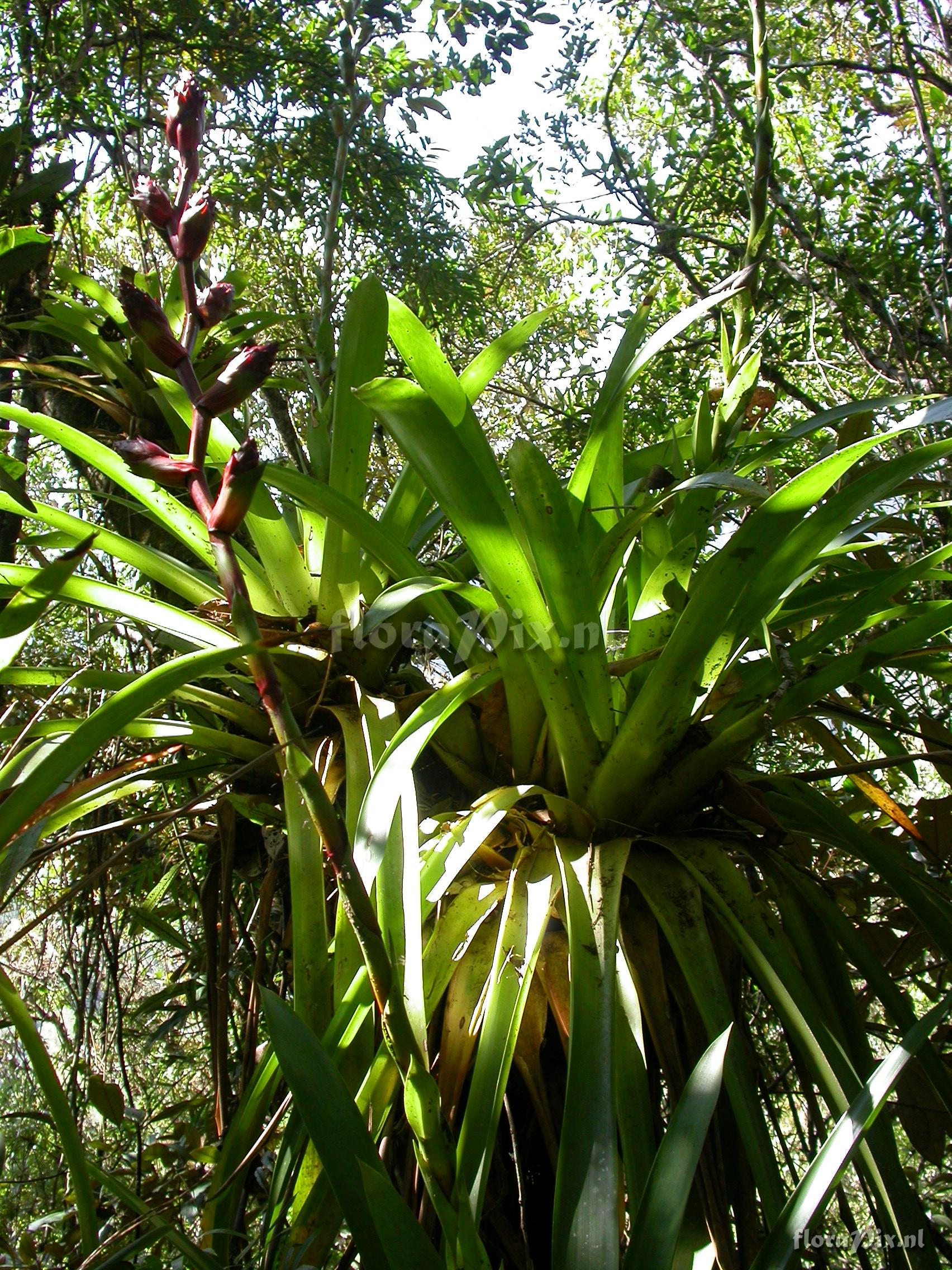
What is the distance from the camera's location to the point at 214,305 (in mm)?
558

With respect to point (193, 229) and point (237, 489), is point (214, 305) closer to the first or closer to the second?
point (193, 229)

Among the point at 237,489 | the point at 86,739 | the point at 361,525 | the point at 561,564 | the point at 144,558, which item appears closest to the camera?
the point at 237,489

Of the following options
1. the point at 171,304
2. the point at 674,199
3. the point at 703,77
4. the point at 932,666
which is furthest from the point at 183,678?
the point at 703,77

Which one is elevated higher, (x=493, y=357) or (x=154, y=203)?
(x=493, y=357)

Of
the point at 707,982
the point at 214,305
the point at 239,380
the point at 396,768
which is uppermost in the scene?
the point at 214,305

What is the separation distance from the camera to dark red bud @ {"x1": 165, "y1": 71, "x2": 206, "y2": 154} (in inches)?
24.2

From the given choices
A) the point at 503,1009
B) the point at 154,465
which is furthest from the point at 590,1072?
the point at 154,465

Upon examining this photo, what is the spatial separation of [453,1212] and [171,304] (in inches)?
52.6

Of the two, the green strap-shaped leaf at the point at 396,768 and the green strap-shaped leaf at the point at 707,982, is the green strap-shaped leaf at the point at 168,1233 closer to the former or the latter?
the green strap-shaped leaf at the point at 396,768

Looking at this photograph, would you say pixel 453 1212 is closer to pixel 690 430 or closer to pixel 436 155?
pixel 690 430

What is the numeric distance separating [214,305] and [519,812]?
53cm

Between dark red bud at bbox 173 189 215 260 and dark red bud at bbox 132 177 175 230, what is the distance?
0.03 metres

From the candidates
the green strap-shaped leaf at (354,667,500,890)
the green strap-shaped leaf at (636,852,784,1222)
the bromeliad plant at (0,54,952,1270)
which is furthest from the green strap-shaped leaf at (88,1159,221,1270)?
the green strap-shaped leaf at (636,852,784,1222)

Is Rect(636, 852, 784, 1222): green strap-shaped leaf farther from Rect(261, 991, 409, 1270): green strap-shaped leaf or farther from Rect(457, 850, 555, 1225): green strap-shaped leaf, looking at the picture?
Rect(261, 991, 409, 1270): green strap-shaped leaf
